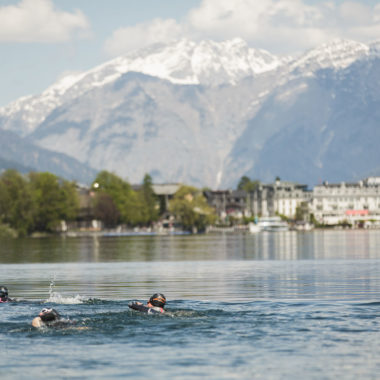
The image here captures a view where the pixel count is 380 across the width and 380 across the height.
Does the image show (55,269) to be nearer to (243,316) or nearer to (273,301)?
(273,301)

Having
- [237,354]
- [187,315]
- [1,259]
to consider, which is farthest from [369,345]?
[1,259]

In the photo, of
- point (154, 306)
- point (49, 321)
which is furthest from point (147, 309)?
point (49, 321)

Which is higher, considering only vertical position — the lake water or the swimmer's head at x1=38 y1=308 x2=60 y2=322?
the swimmer's head at x1=38 y1=308 x2=60 y2=322

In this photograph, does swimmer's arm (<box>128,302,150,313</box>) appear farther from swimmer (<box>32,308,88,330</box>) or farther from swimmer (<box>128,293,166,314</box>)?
swimmer (<box>32,308,88,330</box>)

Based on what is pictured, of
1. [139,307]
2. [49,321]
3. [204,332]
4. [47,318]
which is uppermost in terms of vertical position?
[139,307]

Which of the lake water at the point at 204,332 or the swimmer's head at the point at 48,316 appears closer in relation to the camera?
the lake water at the point at 204,332

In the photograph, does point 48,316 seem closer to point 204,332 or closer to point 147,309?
point 147,309

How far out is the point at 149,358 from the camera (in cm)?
3369

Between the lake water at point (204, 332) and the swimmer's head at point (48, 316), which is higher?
the swimmer's head at point (48, 316)

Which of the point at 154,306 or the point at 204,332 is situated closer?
the point at 204,332

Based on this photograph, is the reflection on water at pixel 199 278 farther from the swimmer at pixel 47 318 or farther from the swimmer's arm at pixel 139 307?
the swimmer at pixel 47 318

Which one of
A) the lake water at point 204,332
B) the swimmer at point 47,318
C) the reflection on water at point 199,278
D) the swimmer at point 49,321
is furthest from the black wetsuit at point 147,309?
the reflection on water at point 199,278

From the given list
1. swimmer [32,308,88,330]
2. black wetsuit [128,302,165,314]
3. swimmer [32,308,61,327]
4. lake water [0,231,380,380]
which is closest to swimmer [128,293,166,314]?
black wetsuit [128,302,165,314]

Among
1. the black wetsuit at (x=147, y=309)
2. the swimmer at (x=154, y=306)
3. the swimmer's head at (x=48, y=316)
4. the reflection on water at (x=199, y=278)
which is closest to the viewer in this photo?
the swimmer's head at (x=48, y=316)
